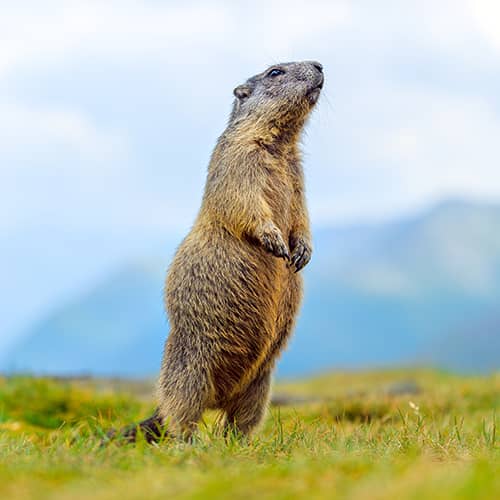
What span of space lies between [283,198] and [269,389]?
1451mm

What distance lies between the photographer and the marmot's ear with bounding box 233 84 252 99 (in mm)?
6988

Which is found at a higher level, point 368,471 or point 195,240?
point 195,240

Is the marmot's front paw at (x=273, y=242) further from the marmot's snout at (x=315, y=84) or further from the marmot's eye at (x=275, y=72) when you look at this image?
the marmot's eye at (x=275, y=72)

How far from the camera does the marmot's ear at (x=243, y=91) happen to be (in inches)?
275

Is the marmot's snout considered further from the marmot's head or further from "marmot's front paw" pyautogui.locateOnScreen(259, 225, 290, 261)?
"marmot's front paw" pyautogui.locateOnScreen(259, 225, 290, 261)

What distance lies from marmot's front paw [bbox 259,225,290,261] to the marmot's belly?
0.20 meters

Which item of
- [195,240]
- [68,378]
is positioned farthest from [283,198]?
[68,378]

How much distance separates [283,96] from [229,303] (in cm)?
173

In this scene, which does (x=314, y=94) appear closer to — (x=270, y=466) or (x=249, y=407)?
(x=249, y=407)

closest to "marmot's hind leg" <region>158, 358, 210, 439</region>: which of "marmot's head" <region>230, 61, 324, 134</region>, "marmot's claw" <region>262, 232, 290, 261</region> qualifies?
"marmot's claw" <region>262, 232, 290, 261</region>

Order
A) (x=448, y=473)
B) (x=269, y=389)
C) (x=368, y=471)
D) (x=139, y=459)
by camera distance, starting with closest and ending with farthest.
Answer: (x=448, y=473), (x=368, y=471), (x=139, y=459), (x=269, y=389)

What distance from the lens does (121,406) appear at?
8625 millimetres

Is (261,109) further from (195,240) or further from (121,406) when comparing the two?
(121,406)

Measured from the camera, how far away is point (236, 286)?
601 centimetres
